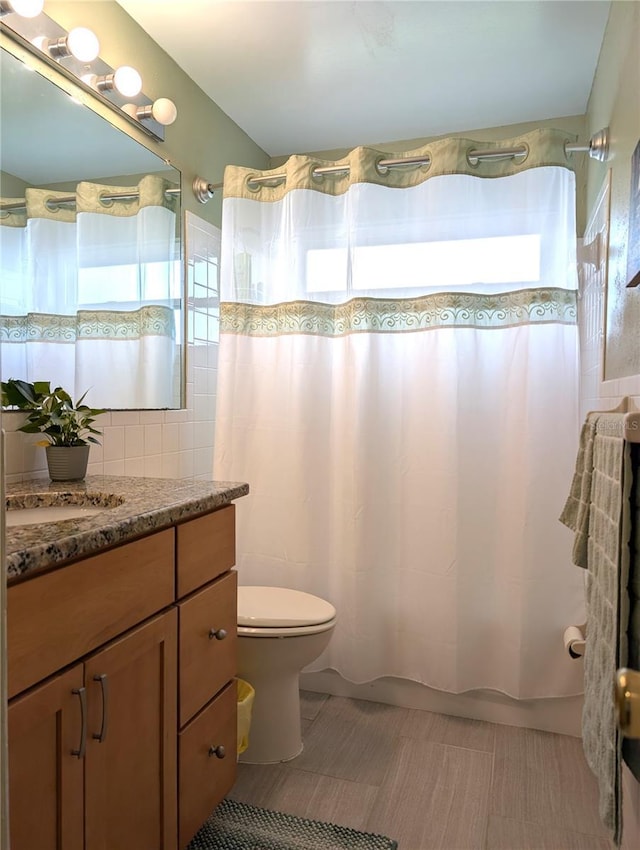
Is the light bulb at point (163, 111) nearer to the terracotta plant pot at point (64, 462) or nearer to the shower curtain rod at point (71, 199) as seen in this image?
the shower curtain rod at point (71, 199)

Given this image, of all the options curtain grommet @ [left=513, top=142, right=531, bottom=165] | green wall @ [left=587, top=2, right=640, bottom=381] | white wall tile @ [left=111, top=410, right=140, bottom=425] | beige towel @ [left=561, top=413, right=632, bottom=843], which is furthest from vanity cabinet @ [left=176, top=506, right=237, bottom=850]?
curtain grommet @ [left=513, top=142, right=531, bottom=165]

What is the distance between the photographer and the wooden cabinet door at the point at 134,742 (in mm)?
1004

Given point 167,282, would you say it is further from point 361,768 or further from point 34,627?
point 361,768

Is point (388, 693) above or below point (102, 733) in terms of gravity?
below

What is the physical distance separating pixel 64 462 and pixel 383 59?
176 centimetres

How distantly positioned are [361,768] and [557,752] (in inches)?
26.5

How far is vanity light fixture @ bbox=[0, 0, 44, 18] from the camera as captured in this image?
1360 millimetres

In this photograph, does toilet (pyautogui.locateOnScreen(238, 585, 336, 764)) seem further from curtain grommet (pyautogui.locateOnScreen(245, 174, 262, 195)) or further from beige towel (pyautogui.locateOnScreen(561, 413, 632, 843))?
curtain grommet (pyautogui.locateOnScreen(245, 174, 262, 195))

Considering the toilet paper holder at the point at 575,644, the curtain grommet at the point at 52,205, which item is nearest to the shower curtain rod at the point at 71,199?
the curtain grommet at the point at 52,205

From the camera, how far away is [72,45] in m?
1.50

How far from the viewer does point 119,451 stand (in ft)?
6.06

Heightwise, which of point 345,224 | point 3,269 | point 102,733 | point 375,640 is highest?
point 345,224

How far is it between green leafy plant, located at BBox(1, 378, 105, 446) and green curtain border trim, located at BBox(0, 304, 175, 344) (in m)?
0.12

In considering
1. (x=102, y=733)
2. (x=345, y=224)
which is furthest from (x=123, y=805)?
(x=345, y=224)
